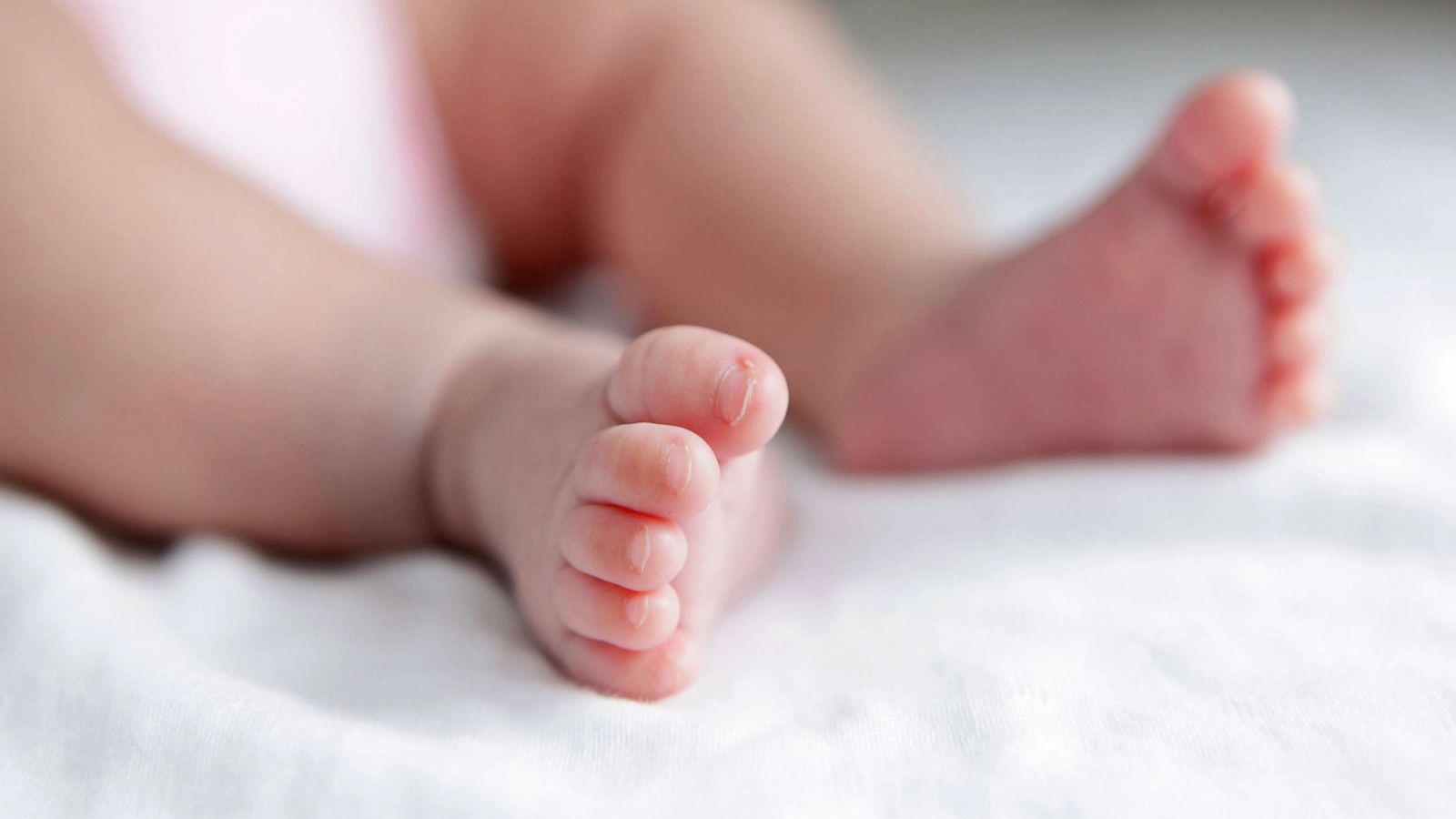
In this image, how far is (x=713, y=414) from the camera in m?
0.38

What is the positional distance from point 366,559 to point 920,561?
0.72 ft

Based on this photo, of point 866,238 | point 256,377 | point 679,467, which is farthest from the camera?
point 866,238

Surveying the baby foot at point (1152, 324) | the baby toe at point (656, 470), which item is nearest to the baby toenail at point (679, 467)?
the baby toe at point (656, 470)

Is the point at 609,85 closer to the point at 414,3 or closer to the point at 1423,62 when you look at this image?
the point at 414,3

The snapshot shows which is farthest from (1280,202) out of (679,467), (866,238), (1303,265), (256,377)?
(256,377)

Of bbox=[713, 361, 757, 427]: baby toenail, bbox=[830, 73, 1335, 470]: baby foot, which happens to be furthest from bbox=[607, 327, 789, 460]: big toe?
bbox=[830, 73, 1335, 470]: baby foot

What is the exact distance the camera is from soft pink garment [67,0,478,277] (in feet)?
2.03

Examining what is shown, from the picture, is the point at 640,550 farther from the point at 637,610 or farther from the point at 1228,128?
the point at 1228,128

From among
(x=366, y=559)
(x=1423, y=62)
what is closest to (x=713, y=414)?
(x=366, y=559)

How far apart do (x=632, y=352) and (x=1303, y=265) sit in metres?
0.30

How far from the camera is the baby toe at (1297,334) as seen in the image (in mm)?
551

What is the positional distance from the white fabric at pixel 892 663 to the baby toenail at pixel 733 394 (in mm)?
88

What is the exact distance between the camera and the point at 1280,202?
528 mm

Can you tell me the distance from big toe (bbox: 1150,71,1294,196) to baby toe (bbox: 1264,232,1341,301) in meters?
0.04
